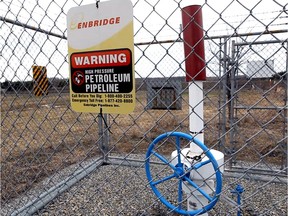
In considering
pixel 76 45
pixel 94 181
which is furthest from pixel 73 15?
pixel 94 181

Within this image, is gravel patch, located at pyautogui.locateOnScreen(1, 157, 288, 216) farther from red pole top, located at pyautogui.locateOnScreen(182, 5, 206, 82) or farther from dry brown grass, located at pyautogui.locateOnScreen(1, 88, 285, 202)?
red pole top, located at pyautogui.locateOnScreen(182, 5, 206, 82)

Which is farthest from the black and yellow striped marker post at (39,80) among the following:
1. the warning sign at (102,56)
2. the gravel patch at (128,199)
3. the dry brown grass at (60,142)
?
the gravel patch at (128,199)

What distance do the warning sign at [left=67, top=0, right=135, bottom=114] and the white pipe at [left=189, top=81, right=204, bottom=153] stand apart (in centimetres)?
35

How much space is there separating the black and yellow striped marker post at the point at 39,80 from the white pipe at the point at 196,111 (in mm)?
1144

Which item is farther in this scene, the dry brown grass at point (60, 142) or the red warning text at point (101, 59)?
the dry brown grass at point (60, 142)

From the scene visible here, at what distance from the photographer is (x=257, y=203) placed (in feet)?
9.08

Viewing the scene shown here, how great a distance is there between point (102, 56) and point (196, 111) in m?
0.62

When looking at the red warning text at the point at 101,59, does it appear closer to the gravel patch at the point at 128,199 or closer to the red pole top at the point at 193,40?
the red pole top at the point at 193,40

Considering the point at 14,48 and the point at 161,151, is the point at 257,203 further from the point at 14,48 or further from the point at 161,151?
the point at 14,48

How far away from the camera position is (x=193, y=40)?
1154 mm

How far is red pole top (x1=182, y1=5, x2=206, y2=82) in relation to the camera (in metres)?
1.09

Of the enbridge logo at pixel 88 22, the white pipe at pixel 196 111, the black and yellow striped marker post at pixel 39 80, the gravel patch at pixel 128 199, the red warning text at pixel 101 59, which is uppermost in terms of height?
the enbridge logo at pixel 88 22

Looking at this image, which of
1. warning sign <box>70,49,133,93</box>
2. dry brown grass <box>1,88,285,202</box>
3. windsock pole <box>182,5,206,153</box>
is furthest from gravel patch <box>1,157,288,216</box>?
warning sign <box>70,49,133,93</box>

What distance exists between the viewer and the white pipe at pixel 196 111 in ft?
4.10
